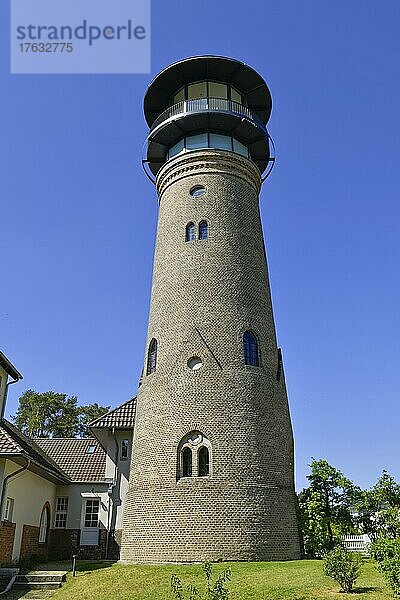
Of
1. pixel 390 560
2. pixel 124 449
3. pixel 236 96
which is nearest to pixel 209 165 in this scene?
pixel 236 96

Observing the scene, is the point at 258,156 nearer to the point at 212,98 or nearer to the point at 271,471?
the point at 212,98

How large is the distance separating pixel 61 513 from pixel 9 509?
25.4 feet

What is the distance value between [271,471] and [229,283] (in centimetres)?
687

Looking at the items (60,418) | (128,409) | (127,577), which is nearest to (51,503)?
(128,409)

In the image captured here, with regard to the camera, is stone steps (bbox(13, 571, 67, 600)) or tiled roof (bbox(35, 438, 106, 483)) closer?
stone steps (bbox(13, 571, 67, 600))

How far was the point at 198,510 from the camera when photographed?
16.7 metres

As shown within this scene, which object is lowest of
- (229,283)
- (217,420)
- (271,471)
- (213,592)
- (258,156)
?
(213,592)

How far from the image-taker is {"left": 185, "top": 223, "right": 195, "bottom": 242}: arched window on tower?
21.4m

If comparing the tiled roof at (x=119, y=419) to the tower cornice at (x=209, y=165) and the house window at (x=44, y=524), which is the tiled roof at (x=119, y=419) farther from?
the tower cornice at (x=209, y=165)

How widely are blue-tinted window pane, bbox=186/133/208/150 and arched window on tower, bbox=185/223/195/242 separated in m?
3.73

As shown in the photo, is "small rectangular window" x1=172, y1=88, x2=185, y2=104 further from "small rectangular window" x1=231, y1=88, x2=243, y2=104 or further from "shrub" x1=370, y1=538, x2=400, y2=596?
"shrub" x1=370, y1=538, x2=400, y2=596

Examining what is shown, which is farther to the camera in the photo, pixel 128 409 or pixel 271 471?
pixel 128 409

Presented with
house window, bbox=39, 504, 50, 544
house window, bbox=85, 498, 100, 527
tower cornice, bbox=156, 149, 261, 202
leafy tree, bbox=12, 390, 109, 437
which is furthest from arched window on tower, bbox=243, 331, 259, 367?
leafy tree, bbox=12, 390, 109, 437

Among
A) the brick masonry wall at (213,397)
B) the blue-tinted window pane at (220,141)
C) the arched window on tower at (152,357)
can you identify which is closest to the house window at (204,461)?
the brick masonry wall at (213,397)
